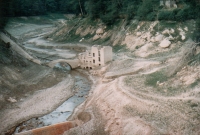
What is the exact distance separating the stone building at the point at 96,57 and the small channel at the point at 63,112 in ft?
20.7

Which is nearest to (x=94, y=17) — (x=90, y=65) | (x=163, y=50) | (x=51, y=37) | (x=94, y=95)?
(x=51, y=37)

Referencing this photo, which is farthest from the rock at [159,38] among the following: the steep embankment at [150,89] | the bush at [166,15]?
the bush at [166,15]

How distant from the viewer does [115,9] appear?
227 feet

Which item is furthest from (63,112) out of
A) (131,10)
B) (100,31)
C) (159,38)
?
(100,31)

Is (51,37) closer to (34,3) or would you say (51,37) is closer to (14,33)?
(14,33)

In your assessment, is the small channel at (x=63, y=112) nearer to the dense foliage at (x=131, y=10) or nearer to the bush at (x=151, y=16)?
the dense foliage at (x=131, y=10)

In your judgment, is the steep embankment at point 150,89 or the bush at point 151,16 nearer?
the steep embankment at point 150,89

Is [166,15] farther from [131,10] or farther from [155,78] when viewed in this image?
[155,78]

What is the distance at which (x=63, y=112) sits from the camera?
122 feet

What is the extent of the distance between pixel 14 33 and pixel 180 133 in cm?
8451

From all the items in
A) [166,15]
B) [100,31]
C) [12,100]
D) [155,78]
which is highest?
[166,15]

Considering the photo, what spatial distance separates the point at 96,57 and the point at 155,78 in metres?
18.1

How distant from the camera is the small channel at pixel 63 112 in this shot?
110 feet

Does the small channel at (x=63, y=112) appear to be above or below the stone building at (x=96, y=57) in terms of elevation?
below
